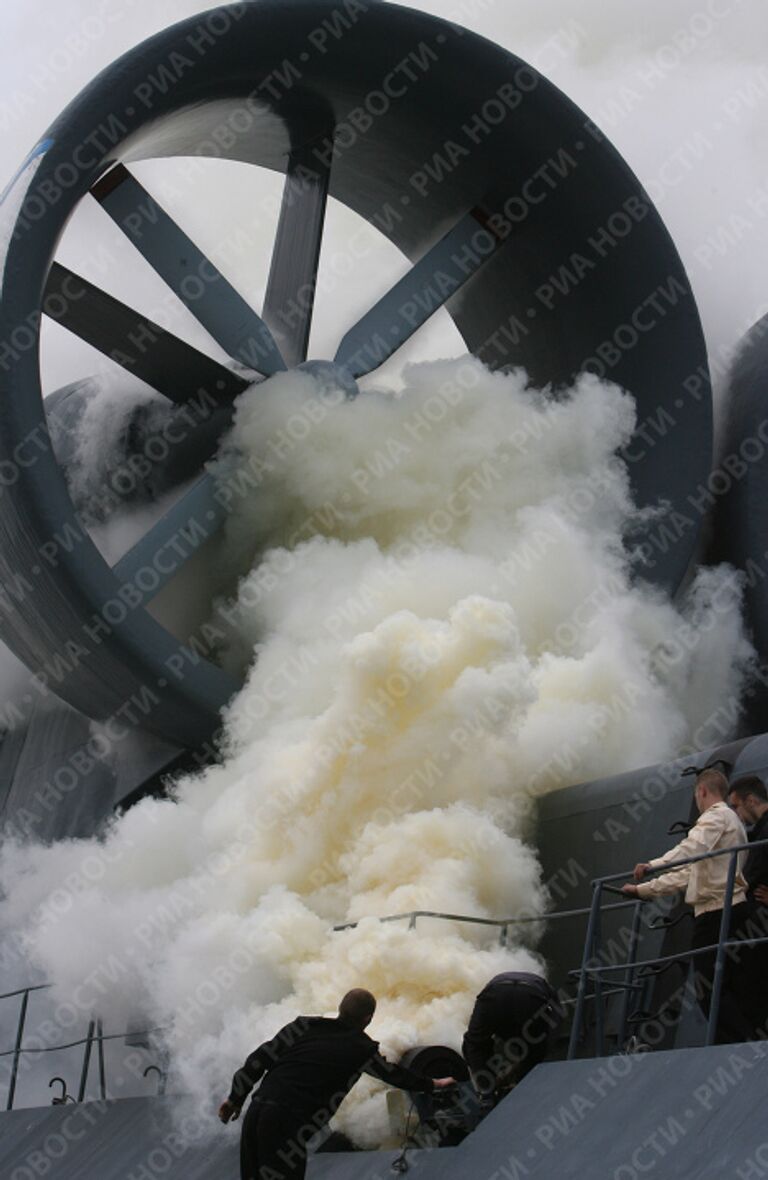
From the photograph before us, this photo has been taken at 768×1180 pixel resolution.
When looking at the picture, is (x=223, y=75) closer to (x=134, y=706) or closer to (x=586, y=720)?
(x=134, y=706)

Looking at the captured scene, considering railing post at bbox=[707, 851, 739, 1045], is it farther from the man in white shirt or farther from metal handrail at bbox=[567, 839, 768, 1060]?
the man in white shirt

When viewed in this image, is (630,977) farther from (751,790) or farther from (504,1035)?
(751,790)

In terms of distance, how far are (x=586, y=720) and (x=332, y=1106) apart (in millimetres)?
4577

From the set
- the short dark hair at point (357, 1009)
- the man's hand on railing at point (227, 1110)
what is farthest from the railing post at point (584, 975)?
the man's hand on railing at point (227, 1110)

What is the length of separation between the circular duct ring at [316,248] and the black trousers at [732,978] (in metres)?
5.15

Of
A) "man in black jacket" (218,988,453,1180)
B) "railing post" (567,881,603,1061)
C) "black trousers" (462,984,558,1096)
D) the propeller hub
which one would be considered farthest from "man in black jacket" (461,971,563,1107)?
the propeller hub

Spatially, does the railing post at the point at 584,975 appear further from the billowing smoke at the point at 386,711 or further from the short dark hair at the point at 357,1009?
A: the billowing smoke at the point at 386,711

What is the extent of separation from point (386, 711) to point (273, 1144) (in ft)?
12.8

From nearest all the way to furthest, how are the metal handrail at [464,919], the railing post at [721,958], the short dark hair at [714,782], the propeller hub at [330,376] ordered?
the railing post at [721,958]
the short dark hair at [714,782]
the metal handrail at [464,919]
the propeller hub at [330,376]

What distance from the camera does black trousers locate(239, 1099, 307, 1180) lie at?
20.6 ft

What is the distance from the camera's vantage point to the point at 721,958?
20.2 ft

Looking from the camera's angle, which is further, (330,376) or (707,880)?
(330,376)

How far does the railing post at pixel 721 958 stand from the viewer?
6.05m

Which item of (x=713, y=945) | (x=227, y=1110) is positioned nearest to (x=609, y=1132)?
(x=713, y=945)
